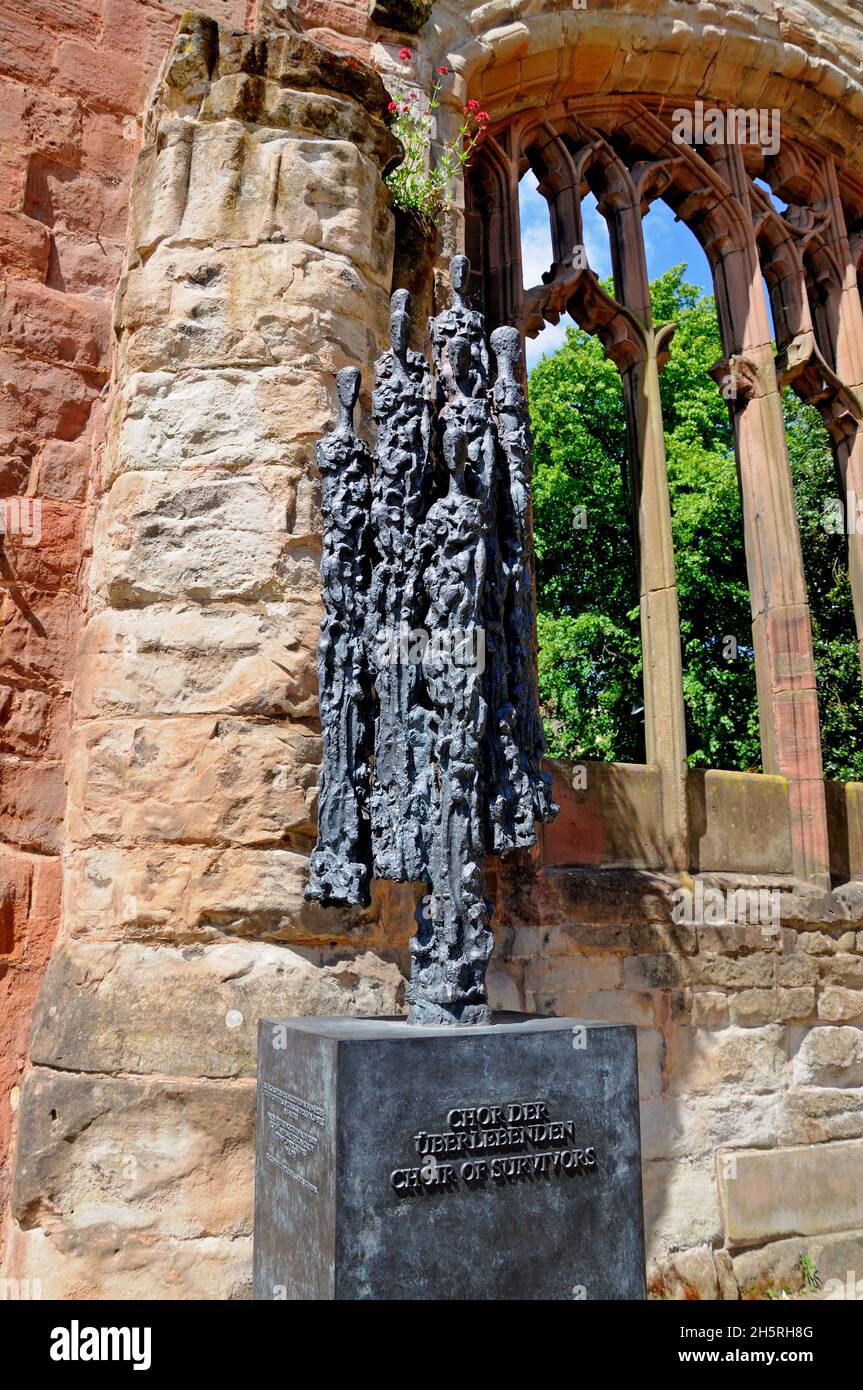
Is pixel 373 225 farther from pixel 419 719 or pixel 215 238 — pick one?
pixel 419 719

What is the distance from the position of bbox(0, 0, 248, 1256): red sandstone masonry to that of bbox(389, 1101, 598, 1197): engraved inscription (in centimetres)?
169

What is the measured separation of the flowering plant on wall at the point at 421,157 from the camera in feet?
12.2

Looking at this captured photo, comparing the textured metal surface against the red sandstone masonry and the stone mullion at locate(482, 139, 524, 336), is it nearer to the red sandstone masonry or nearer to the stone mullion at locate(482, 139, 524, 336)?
the red sandstone masonry

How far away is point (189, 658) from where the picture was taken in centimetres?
287

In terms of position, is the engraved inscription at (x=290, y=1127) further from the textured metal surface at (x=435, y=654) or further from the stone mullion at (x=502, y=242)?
the stone mullion at (x=502, y=242)

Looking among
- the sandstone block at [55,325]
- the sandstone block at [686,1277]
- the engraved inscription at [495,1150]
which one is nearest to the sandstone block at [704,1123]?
the sandstone block at [686,1277]

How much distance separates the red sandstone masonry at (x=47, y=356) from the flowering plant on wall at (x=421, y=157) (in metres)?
0.91

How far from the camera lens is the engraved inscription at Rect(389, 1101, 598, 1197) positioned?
1735 millimetres

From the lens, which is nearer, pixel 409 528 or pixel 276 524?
pixel 409 528

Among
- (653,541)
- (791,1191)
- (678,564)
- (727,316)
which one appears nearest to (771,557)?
(653,541)

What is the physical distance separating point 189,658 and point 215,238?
134cm

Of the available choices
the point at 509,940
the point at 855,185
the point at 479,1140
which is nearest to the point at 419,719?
the point at 479,1140
